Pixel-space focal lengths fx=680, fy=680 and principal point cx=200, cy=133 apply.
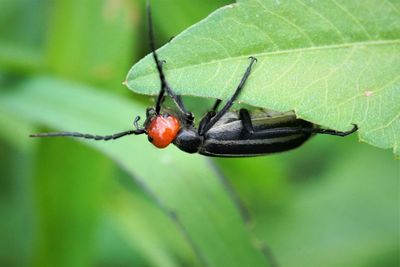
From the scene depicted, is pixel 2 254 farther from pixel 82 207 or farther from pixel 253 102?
pixel 253 102

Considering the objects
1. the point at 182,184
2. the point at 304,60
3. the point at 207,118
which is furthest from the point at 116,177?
the point at 304,60

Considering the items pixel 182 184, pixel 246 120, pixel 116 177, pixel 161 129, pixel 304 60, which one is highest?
pixel 304 60

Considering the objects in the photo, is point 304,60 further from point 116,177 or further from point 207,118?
point 116,177

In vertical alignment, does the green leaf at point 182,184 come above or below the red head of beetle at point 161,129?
below

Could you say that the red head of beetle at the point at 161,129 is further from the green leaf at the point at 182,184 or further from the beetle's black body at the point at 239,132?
the green leaf at the point at 182,184

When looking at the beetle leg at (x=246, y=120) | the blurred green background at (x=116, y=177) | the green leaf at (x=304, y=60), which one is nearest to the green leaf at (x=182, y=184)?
the blurred green background at (x=116, y=177)

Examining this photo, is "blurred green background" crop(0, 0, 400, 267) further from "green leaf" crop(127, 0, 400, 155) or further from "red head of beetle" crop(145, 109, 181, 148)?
"green leaf" crop(127, 0, 400, 155)

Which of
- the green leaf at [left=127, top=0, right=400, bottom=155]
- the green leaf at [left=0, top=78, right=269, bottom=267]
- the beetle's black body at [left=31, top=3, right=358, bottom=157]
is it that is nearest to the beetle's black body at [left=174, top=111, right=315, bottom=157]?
the beetle's black body at [left=31, top=3, right=358, bottom=157]
